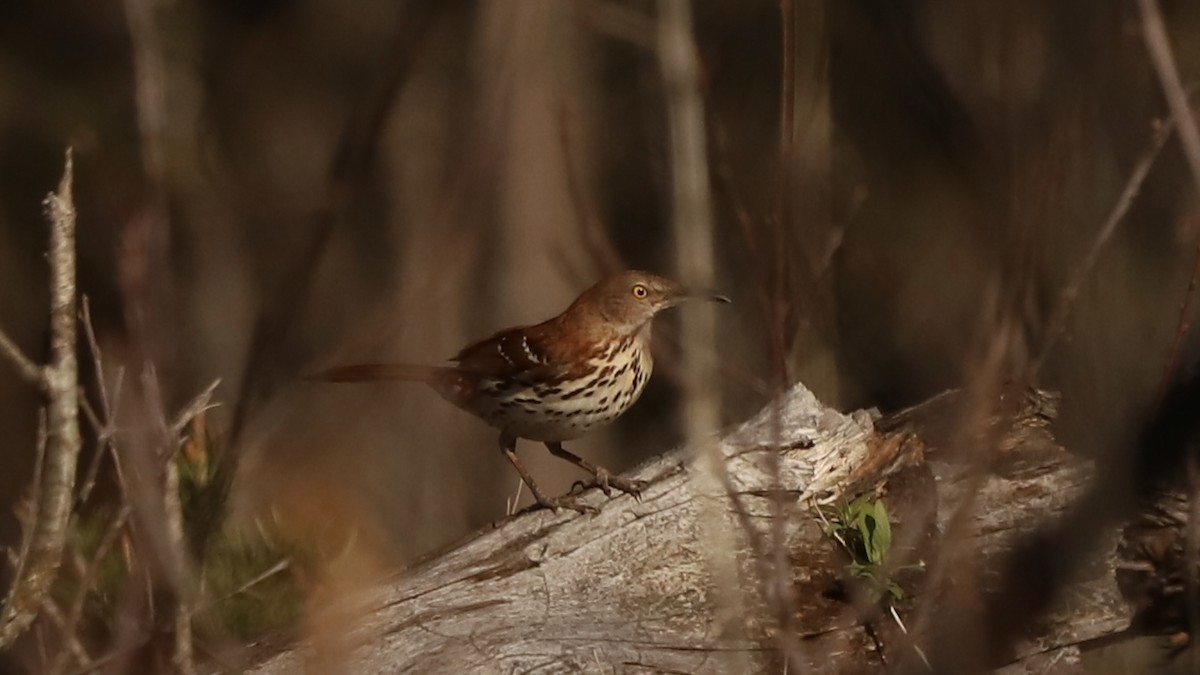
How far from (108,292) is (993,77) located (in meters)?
7.92

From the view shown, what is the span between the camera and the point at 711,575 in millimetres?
3605

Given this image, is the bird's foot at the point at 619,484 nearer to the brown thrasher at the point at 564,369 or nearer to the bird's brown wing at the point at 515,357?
the brown thrasher at the point at 564,369

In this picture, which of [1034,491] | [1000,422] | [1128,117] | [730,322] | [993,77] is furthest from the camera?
[730,322]

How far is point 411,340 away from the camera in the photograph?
7.78m

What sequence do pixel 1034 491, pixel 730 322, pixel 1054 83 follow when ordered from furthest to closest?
pixel 730 322 → pixel 1034 491 → pixel 1054 83

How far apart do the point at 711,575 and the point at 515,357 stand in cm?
108

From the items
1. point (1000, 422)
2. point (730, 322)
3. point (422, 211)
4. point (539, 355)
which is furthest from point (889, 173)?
point (1000, 422)

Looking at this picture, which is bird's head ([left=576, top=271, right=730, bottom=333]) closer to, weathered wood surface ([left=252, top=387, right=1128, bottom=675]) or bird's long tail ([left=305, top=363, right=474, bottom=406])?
bird's long tail ([left=305, top=363, right=474, bottom=406])

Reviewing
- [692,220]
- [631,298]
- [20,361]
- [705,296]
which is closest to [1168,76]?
[692,220]

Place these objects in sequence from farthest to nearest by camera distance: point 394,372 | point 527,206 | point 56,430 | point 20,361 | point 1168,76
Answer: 1. point 527,206
2. point 394,372
3. point 56,430
4. point 20,361
5. point 1168,76

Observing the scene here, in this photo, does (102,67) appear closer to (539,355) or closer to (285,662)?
(539,355)

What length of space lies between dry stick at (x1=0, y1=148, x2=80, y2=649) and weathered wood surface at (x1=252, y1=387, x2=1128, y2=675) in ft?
2.80

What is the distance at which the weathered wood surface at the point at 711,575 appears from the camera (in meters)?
3.39

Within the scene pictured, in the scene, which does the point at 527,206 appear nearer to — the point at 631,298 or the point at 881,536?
the point at 631,298
